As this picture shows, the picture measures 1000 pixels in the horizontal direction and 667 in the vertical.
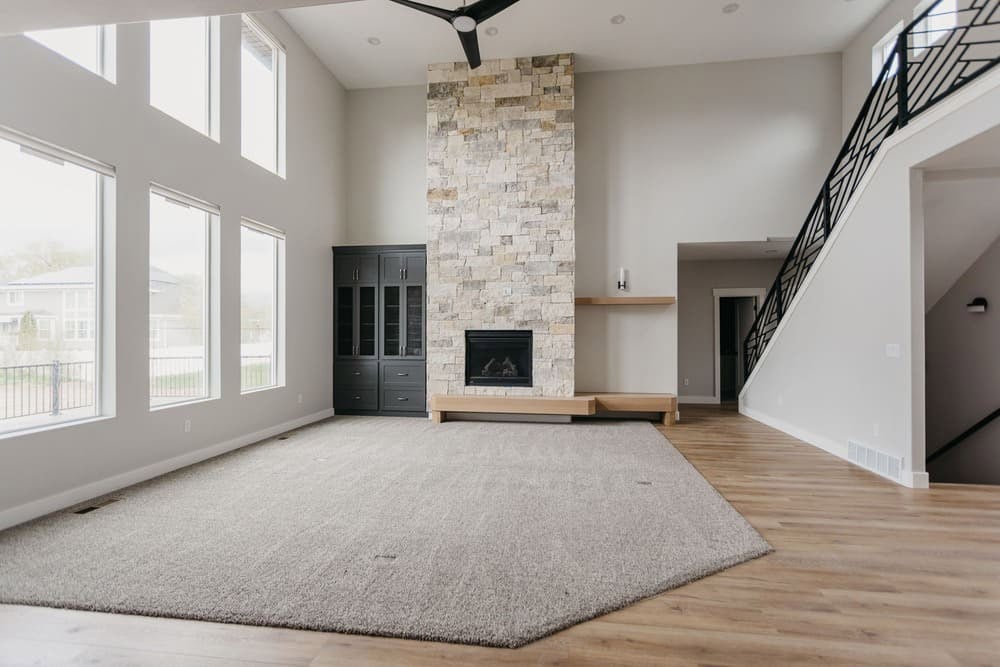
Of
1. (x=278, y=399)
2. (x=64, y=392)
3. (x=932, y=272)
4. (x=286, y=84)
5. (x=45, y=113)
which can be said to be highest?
(x=286, y=84)

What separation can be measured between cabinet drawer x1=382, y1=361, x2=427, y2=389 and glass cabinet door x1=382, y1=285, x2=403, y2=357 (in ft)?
0.56

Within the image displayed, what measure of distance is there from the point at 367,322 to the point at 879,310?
227 inches

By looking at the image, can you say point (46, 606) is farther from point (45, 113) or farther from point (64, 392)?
point (45, 113)

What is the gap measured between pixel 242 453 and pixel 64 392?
61.7 inches

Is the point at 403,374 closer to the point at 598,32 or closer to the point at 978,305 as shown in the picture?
the point at 598,32

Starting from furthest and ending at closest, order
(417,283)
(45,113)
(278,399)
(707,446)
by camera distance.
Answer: (417,283), (278,399), (707,446), (45,113)

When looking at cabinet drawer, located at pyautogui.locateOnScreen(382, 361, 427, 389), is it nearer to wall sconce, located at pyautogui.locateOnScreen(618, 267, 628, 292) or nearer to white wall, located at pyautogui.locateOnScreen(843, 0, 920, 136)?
wall sconce, located at pyautogui.locateOnScreen(618, 267, 628, 292)

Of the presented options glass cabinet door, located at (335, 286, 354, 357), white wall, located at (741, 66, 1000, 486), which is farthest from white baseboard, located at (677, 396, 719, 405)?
glass cabinet door, located at (335, 286, 354, 357)

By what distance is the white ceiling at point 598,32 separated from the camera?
5363 mm

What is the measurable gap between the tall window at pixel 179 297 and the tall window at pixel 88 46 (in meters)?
0.86

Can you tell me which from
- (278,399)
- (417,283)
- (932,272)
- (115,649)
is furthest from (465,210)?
(115,649)

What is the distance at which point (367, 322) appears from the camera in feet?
22.0

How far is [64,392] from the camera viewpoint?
313cm

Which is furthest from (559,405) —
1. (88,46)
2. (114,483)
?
(88,46)
